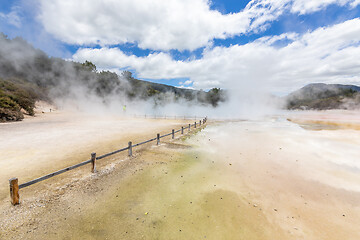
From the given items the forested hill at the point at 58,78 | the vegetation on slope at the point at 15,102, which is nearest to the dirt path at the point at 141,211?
the vegetation on slope at the point at 15,102

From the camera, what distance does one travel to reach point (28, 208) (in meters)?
4.36

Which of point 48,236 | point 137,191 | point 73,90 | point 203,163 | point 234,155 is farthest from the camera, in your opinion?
point 73,90

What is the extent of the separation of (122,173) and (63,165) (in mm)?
2976

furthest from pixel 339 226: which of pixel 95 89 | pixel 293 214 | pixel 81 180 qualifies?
pixel 95 89

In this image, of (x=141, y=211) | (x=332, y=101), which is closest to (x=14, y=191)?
(x=141, y=211)

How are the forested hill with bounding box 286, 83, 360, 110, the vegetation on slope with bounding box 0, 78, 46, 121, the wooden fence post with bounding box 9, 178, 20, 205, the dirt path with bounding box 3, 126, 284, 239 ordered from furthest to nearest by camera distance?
1. the forested hill with bounding box 286, 83, 360, 110
2. the vegetation on slope with bounding box 0, 78, 46, 121
3. the wooden fence post with bounding box 9, 178, 20, 205
4. the dirt path with bounding box 3, 126, 284, 239

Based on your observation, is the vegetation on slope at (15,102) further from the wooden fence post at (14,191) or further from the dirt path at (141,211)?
the dirt path at (141,211)

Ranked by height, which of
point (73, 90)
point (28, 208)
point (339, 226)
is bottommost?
point (339, 226)

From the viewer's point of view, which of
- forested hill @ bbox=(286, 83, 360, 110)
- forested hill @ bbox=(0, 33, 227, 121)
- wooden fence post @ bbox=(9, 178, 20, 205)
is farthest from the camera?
forested hill @ bbox=(286, 83, 360, 110)

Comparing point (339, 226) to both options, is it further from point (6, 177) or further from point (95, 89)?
point (95, 89)

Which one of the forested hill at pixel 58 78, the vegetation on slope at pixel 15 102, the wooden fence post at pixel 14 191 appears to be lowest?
the wooden fence post at pixel 14 191

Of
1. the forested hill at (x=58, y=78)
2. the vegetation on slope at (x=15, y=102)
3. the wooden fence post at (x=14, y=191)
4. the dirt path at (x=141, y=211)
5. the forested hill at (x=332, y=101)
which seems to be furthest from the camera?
the forested hill at (x=332, y=101)

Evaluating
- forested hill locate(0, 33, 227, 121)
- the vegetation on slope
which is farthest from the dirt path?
forested hill locate(0, 33, 227, 121)

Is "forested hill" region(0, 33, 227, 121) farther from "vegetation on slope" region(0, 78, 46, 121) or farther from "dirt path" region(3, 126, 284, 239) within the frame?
"dirt path" region(3, 126, 284, 239)
